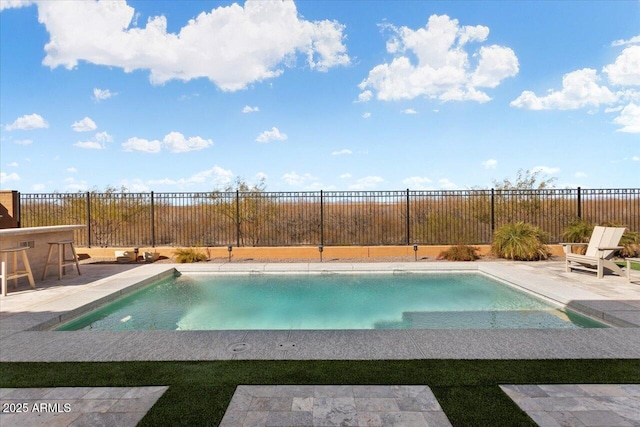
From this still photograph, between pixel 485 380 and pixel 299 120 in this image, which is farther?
pixel 299 120

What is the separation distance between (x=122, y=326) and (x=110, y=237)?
9500mm

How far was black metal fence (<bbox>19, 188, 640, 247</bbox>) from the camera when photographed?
11938mm

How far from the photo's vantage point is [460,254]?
1023 centimetres

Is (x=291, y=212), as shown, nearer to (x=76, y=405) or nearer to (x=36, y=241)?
(x=36, y=241)

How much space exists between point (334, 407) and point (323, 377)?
47cm

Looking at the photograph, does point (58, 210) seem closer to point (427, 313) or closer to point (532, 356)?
point (427, 313)

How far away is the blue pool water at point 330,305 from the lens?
5.17 m

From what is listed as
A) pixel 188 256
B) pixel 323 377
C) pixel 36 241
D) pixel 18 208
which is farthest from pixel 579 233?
pixel 18 208

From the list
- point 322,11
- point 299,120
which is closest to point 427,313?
point 322,11

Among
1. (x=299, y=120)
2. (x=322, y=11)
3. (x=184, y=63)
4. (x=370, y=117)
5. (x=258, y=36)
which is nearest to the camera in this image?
(x=322, y=11)

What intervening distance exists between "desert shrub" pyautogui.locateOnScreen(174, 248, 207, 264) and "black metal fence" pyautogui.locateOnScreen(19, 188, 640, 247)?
165 centimetres

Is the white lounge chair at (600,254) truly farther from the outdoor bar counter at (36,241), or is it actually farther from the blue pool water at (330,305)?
the outdoor bar counter at (36,241)

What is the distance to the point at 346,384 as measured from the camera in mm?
2709

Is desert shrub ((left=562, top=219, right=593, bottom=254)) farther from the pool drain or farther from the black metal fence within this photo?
the pool drain
